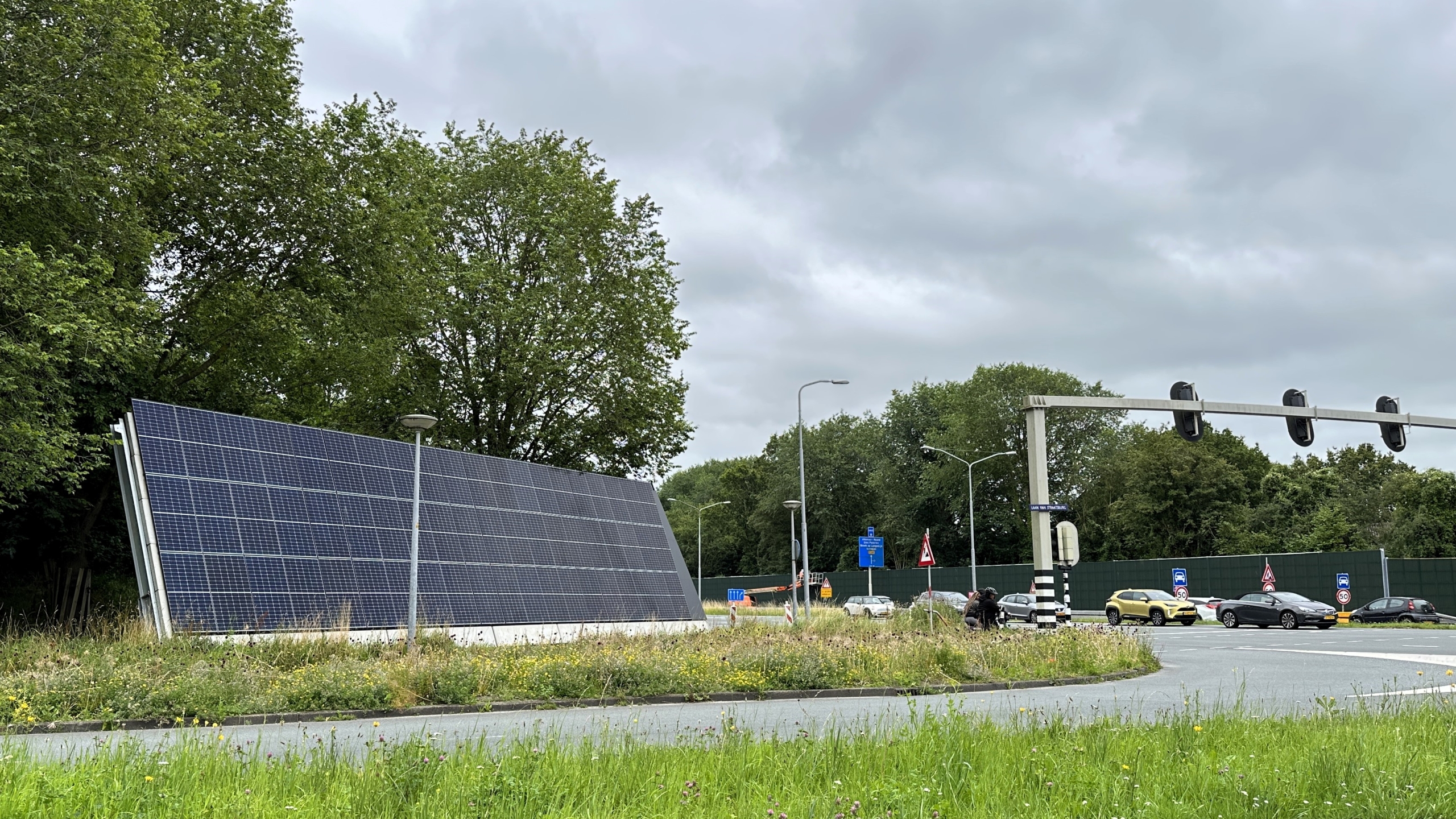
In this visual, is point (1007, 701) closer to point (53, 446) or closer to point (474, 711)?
point (474, 711)

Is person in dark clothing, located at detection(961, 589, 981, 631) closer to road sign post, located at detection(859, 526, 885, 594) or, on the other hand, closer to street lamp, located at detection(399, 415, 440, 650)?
street lamp, located at detection(399, 415, 440, 650)

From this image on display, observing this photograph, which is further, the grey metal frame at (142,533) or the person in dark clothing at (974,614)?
the person in dark clothing at (974,614)

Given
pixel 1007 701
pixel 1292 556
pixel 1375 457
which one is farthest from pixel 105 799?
pixel 1375 457

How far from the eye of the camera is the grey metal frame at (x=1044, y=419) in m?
22.7

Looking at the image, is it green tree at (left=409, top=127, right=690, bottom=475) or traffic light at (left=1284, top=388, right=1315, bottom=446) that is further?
green tree at (left=409, top=127, right=690, bottom=475)

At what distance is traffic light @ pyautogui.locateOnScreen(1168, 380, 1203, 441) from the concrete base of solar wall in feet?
39.1

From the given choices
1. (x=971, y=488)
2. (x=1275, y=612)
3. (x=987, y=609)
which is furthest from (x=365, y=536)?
(x=971, y=488)

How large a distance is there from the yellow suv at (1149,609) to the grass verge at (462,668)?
2531cm

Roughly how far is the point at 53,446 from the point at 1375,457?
86474 millimetres

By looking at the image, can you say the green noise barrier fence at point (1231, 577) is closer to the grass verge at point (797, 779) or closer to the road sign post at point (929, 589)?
the road sign post at point (929, 589)

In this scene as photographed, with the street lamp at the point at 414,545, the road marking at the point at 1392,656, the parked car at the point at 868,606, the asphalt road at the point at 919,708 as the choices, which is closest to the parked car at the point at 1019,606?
the parked car at the point at 868,606

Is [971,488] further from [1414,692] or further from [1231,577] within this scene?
[1414,692]

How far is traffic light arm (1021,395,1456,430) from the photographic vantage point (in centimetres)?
2370

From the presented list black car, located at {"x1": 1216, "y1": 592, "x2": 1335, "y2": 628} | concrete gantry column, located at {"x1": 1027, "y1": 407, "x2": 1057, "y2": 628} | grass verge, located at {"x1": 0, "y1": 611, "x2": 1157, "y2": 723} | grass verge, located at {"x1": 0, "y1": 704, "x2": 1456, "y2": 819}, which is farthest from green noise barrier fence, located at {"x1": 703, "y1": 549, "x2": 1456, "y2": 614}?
grass verge, located at {"x1": 0, "y1": 704, "x2": 1456, "y2": 819}
